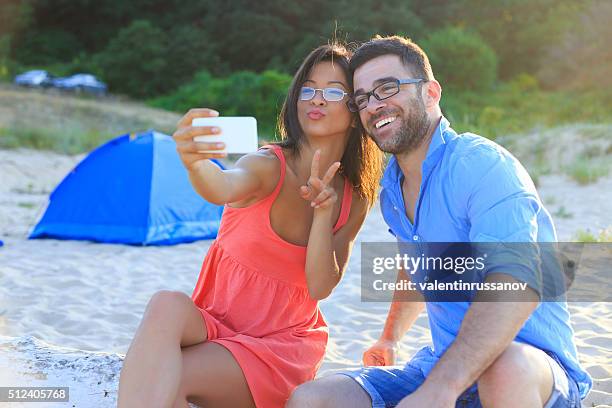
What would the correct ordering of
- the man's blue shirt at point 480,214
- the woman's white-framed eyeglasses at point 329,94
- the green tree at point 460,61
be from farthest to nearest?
the green tree at point 460,61 → the woman's white-framed eyeglasses at point 329,94 → the man's blue shirt at point 480,214

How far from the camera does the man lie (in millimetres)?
1832

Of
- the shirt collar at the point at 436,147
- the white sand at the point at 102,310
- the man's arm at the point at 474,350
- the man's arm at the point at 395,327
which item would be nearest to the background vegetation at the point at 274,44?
the white sand at the point at 102,310

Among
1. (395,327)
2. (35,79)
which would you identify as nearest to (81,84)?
(35,79)

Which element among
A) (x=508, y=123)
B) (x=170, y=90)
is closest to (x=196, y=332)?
(x=508, y=123)

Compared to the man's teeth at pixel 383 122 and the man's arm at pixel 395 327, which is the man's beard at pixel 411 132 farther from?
the man's arm at pixel 395 327

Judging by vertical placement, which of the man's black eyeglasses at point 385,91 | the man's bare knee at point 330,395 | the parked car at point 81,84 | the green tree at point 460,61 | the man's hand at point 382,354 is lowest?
the man's bare knee at point 330,395

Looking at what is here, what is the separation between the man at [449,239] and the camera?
1.83m

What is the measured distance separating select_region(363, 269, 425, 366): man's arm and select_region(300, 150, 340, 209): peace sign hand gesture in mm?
410

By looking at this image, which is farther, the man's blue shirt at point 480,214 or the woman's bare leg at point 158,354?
the woman's bare leg at point 158,354

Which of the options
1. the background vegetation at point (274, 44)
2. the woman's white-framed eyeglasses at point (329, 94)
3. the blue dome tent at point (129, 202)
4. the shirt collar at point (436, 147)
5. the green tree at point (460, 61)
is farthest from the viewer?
the green tree at point (460, 61)

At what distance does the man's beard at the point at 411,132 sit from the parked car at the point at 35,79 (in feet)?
70.9

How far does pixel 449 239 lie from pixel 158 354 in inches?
37.8

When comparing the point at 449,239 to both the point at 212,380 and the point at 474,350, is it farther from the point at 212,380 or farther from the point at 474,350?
the point at 212,380

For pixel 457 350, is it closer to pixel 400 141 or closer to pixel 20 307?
pixel 400 141
